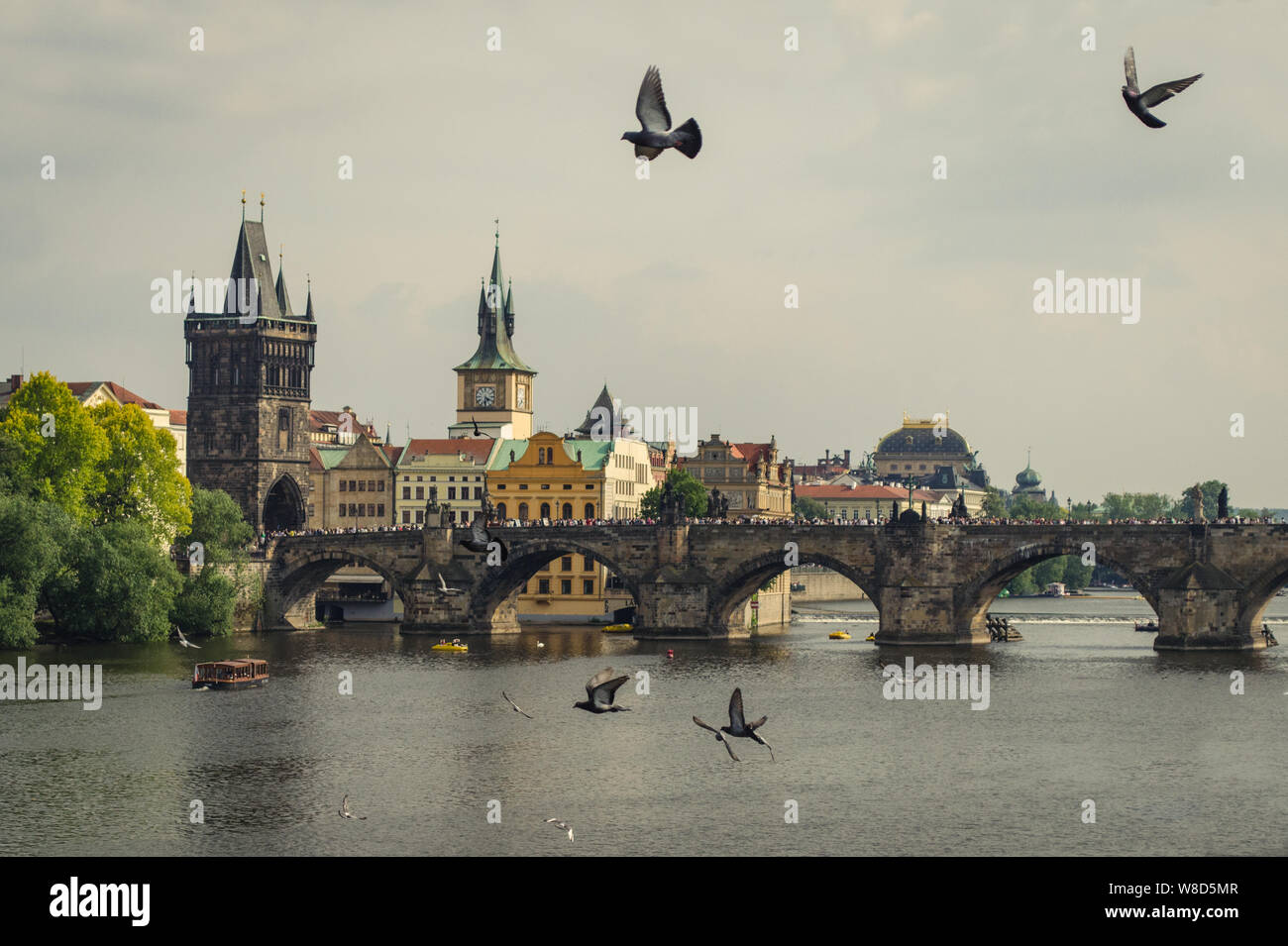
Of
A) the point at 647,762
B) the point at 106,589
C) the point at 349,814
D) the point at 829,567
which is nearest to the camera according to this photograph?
the point at 349,814

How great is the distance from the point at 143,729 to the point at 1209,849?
1648 inches

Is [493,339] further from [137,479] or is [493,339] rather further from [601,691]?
[601,691]

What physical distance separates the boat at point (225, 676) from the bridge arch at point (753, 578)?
3743cm

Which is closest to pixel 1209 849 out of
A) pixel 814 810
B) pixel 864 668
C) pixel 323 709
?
pixel 814 810

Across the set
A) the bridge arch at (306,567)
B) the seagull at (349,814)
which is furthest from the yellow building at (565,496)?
the seagull at (349,814)

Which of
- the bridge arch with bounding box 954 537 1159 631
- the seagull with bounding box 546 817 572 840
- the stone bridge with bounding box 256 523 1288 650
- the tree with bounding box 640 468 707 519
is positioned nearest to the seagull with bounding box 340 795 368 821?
the seagull with bounding box 546 817 572 840

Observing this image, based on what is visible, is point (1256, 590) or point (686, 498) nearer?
point (1256, 590)

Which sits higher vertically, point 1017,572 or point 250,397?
point 250,397

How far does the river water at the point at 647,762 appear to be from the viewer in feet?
197

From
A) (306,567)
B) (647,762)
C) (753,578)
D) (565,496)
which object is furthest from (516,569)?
(647,762)

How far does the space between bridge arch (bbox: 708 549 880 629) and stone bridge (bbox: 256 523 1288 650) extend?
0.30ft

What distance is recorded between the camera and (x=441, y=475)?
536ft

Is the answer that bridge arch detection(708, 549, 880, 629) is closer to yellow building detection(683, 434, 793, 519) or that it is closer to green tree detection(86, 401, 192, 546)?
green tree detection(86, 401, 192, 546)

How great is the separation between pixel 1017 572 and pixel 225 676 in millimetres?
50661
